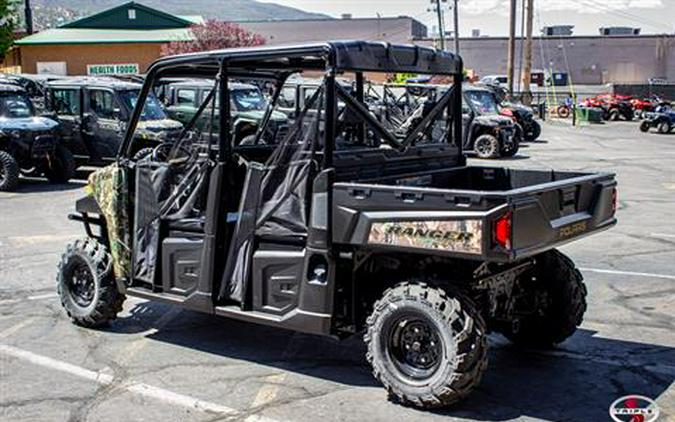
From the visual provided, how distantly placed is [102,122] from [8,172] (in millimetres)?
2262

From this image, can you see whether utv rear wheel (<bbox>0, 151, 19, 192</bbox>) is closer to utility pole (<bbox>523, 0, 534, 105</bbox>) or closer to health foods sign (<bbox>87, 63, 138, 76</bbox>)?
health foods sign (<bbox>87, 63, 138, 76</bbox>)

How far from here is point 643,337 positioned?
22.8 feet

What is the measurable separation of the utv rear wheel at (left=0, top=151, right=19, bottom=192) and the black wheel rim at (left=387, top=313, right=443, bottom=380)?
12.9 metres

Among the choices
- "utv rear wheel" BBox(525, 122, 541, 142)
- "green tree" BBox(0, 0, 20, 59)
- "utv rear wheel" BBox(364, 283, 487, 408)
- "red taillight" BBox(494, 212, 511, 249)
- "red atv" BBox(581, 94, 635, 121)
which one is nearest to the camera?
"red taillight" BBox(494, 212, 511, 249)

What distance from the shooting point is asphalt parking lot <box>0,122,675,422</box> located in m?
5.39

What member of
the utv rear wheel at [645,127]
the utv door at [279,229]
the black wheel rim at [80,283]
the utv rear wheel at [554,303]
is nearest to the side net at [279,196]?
the utv door at [279,229]

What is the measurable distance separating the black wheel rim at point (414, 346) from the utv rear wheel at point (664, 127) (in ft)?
110

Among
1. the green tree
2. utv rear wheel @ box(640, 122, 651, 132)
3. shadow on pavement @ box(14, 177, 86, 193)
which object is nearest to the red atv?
utv rear wheel @ box(640, 122, 651, 132)

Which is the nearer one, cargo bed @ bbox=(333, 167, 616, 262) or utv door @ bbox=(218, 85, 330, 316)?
cargo bed @ bbox=(333, 167, 616, 262)

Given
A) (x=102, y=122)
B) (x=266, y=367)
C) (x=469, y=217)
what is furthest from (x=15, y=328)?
(x=102, y=122)

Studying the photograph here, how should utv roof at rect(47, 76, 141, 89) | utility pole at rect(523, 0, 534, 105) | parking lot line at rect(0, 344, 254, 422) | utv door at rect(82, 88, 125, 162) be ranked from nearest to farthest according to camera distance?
parking lot line at rect(0, 344, 254, 422) < utv door at rect(82, 88, 125, 162) < utv roof at rect(47, 76, 141, 89) < utility pole at rect(523, 0, 534, 105)

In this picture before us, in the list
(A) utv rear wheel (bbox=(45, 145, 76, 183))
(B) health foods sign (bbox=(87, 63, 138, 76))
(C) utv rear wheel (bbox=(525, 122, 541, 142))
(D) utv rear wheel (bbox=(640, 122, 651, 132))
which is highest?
(B) health foods sign (bbox=(87, 63, 138, 76))

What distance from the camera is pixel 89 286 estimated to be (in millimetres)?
7211

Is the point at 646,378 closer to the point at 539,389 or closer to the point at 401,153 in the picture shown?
the point at 539,389
